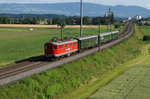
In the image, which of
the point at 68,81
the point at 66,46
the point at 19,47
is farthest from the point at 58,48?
the point at 19,47

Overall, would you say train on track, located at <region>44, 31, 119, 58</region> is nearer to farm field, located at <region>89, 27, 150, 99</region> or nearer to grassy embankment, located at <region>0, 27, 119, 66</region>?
grassy embankment, located at <region>0, 27, 119, 66</region>

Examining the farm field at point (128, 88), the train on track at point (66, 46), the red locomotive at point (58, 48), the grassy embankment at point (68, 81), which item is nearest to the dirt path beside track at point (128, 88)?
the farm field at point (128, 88)

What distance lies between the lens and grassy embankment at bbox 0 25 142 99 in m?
26.3

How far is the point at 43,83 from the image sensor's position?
1160 inches

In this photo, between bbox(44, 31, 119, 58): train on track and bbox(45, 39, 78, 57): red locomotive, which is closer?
bbox(45, 39, 78, 57): red locomotive

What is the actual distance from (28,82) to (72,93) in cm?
673

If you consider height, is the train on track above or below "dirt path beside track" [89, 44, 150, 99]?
above

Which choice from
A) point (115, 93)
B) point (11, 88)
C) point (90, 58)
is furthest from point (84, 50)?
point (11, 88)

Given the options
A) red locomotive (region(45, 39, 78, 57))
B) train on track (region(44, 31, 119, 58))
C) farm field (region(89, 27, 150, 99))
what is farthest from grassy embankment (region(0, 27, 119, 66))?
farm field (region(89, 27, 150, 99))

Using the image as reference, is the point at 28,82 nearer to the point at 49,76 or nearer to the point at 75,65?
the point at 49,76

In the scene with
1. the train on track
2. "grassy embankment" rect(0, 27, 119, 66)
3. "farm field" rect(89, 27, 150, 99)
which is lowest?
"farm field" rect(89, 27, 150, 99)

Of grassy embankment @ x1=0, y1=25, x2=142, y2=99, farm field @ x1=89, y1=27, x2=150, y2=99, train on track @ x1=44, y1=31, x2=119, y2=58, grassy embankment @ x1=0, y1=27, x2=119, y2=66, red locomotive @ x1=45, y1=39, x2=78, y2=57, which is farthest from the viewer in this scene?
grassy embankment @ x1=0, y1=27, x2=119, y2=66

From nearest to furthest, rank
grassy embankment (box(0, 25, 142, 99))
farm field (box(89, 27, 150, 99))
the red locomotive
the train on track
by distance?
grassy embankment (box(0, 25, 142, 99)) < farm field (box(89, 27, 150, 99)) < the red locomotive < the train on track

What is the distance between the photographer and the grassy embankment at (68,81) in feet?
86.3
